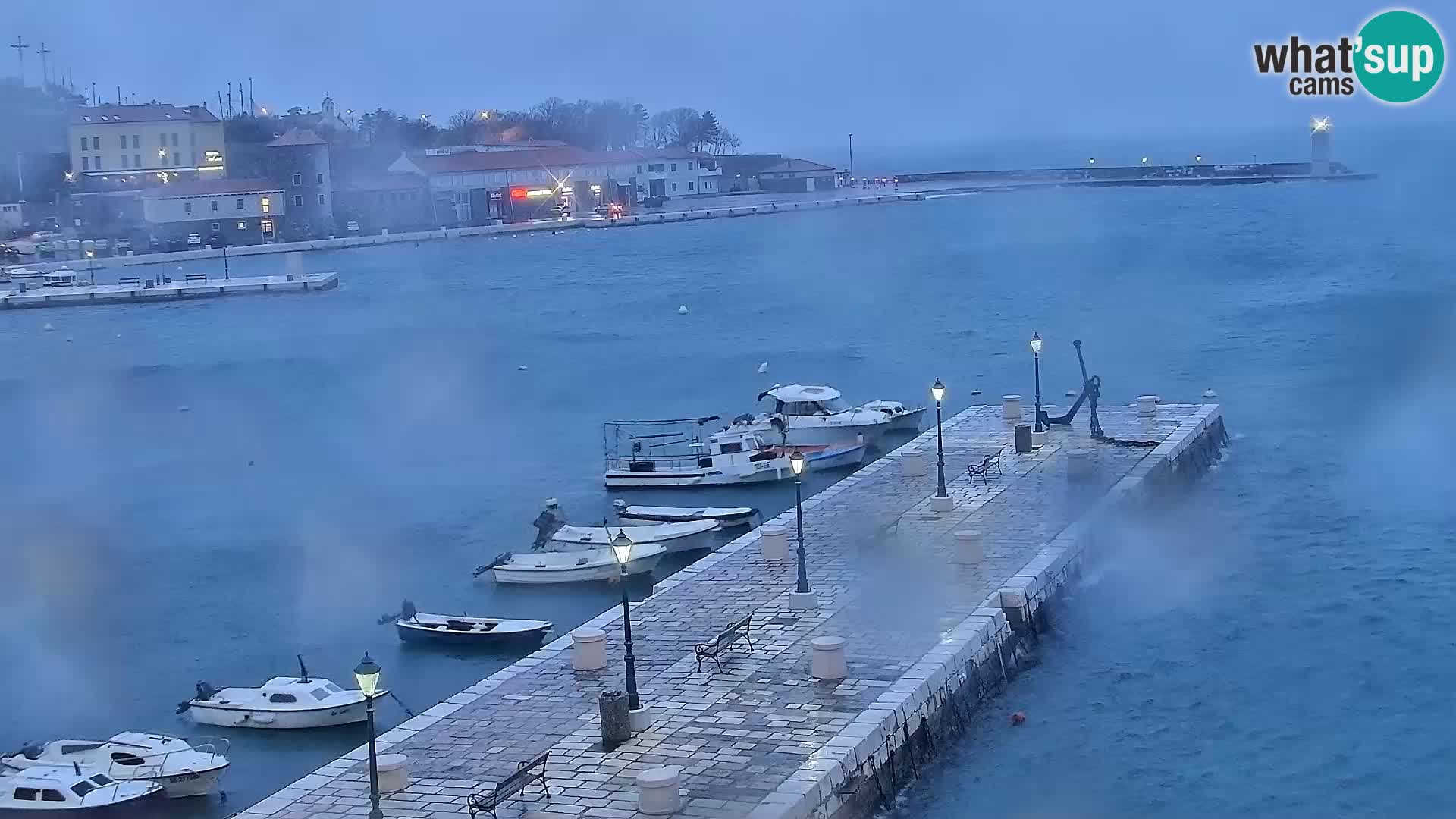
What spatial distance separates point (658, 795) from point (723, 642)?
3.93 metres

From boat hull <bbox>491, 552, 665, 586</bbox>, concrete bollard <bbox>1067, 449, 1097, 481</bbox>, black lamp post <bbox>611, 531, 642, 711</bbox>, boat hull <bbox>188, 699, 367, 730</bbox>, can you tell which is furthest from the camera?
boat hull <bbox>491, 552, 665, 586</bbox>

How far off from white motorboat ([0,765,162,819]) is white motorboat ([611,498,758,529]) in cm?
1129

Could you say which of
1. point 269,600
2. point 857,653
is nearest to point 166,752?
point 857,653

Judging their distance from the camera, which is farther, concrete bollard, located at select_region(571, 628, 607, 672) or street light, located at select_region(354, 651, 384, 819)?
concrete bollard, located at select_region(571, 628, 607, 672)

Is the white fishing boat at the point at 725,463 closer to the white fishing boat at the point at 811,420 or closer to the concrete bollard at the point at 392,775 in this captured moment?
the white fishing boat at the point at 811,420

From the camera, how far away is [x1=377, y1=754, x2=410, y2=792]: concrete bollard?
13.5 meters

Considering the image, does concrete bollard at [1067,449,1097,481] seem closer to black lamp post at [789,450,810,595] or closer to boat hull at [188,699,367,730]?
black lamp post at [789,450,810,595]

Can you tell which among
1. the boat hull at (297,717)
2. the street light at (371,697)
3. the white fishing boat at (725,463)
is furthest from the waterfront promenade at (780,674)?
the white fishing boat at (725,463)

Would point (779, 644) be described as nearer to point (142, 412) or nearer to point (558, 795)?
point (558, 795)

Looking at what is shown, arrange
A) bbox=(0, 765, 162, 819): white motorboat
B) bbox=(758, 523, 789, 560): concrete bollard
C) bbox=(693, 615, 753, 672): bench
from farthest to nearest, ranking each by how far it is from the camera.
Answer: bbox=(758, 523, 789, 560): concrete bollard < bbox=(693, 615, 753, 672): bench < bbox=(0, 765, 162, 819): white motorboat

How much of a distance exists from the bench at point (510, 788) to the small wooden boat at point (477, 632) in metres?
7.39

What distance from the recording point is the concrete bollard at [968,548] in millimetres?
19375

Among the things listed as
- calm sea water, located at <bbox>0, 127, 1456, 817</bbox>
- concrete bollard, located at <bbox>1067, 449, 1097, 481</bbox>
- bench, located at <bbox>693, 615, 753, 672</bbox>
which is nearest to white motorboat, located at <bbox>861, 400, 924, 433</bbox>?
calm sea water, located at <bbox>0, 127, 1456, 817</bbox>

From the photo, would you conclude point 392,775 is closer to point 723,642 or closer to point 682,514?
point 723,642
